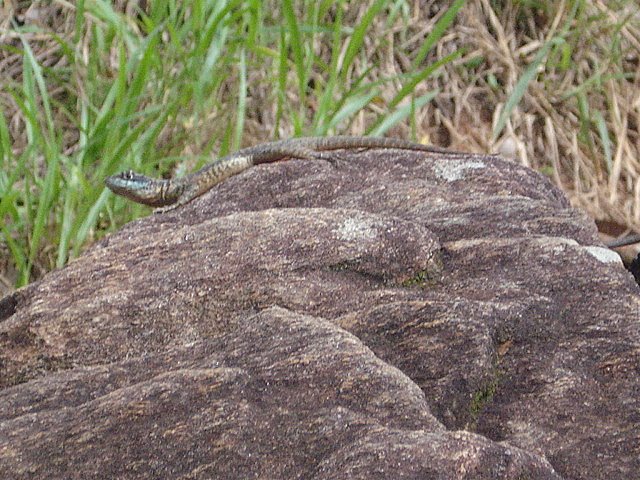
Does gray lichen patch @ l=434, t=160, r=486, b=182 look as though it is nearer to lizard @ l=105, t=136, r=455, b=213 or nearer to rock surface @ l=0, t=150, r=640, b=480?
rock surface @ l=0, t=150, r=640, b=480

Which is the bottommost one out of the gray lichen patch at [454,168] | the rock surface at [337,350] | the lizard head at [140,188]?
the lizard head at [140,188]

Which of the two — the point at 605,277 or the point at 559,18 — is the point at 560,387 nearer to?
the point at 605,277

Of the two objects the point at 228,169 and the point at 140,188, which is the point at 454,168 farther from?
the point at 140,188

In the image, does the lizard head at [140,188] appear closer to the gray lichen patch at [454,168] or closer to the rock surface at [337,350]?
the rock surface at [337,350]

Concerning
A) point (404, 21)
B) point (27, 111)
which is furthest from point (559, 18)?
point (27, 111)

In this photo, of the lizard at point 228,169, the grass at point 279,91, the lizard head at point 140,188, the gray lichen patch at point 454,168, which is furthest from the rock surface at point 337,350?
the grass at point 279,91

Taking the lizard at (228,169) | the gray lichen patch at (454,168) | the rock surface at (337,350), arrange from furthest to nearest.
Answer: the lizard at (228,169)
the gray lichen patch at (454,168)
the rock surface at (337,350)
